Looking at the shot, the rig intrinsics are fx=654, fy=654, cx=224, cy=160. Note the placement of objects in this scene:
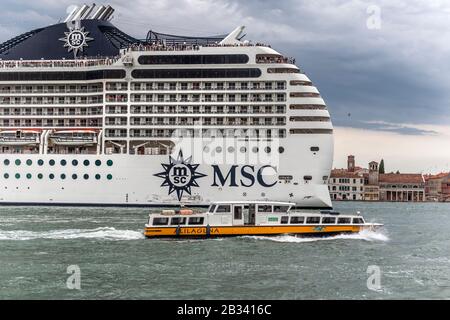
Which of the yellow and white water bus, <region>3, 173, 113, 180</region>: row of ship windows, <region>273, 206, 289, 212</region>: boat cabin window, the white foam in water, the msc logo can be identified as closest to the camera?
the white foam in water

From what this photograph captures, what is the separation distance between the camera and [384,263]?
27234 millimetres

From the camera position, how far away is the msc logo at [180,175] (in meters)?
55.0

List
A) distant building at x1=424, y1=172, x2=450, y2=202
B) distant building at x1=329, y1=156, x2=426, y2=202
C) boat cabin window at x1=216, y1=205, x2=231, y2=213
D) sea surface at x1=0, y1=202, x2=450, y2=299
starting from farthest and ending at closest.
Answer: distant building at x1=424, y1=172, x2=450, y2=202 < distant building at x1=329, y1=156, x2=426, y2=202 < boat cabin window at x1=216, y1=205, x2=231, y2=213 < sea surface at x1=0, y1=202, x2=450, y2=299

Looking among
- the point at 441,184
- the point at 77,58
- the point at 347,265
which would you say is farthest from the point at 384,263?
the point at 441,184

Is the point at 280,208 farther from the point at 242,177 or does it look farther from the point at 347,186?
the point at 347,186

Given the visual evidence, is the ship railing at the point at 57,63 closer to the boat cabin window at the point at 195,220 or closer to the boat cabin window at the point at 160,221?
the boat cabin window at the point at 160,221

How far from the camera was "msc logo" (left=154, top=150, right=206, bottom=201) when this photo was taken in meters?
55.0

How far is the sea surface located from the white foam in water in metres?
0.05

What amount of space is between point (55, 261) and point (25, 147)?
35.8 meters

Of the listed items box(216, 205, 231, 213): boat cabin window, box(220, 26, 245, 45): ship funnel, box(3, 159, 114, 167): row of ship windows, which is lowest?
box(216, 205, 231, 213): boat cabin window

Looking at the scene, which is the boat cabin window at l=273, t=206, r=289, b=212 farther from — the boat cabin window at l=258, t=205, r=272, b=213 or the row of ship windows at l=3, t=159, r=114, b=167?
the row of ship windows at l=3, t=159, r=114, b=167

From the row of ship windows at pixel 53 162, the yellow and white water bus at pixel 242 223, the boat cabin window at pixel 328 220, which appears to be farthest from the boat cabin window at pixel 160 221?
the row of ship windows at pixel 53 162

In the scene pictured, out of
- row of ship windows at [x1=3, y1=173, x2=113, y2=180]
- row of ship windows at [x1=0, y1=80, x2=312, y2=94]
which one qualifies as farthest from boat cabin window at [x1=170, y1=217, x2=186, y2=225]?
row of ship windows at [x1=0, y1=80, x2=312, y2=94]

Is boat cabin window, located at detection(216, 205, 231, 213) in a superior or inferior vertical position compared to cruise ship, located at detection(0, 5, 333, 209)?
inferior
